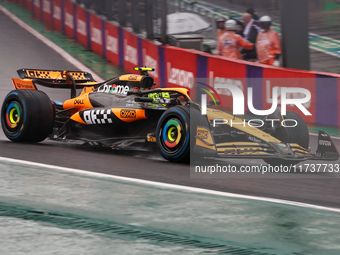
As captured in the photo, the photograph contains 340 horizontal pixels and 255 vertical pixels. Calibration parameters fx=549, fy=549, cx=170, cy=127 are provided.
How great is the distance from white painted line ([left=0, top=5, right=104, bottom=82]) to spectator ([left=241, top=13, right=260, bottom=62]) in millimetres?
5071

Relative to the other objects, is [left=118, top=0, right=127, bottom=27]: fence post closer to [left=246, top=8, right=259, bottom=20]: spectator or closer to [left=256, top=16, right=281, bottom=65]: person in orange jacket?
[left=246, top=8, right=259, bottom=20]: spectator

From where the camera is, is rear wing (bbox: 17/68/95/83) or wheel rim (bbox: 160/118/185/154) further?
rear wing (bbox: 17/68/95/83)

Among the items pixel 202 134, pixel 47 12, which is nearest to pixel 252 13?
pixel 202 134

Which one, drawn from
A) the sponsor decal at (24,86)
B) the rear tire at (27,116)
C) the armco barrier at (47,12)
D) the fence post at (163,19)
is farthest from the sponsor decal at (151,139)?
the armco barrier at (47,12)

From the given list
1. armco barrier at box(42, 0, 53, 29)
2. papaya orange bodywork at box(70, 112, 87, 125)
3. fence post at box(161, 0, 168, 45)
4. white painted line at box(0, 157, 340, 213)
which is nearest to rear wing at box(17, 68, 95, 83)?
papaya orange bodywork at box(70, 112, 87, 125)

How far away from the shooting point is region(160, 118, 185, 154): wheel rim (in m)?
5.92

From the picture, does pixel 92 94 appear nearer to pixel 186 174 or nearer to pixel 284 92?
pixel 186 174

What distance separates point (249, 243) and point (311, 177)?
255 cm

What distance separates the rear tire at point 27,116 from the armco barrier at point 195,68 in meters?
2.04

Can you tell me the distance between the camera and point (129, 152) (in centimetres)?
723

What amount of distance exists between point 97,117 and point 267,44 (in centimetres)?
515

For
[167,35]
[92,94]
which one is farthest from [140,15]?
[92,94]

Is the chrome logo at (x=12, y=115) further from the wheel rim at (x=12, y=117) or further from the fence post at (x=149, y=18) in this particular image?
the fence post at (x=149, y=18)

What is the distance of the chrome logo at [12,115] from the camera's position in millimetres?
7449
